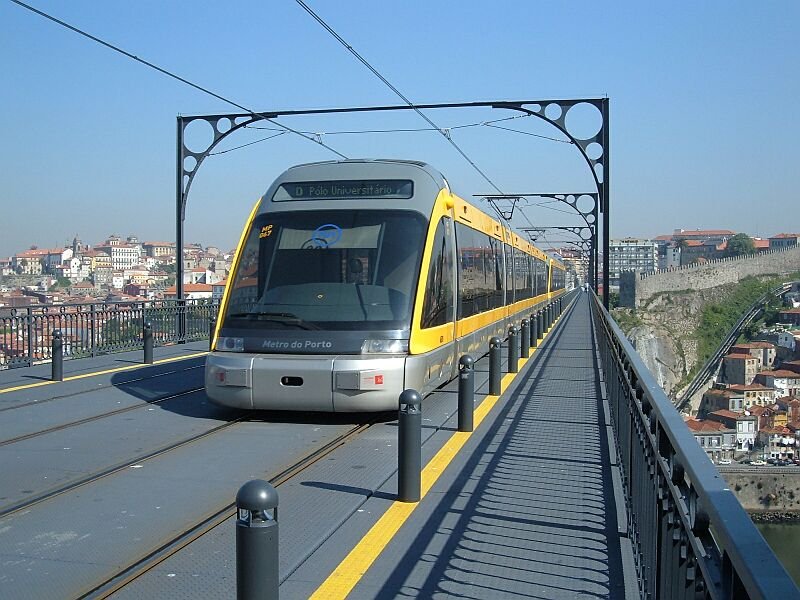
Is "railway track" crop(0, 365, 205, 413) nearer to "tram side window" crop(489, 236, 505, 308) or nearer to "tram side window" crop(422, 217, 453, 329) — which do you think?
"tram side window" crop(422, 217, 453, 329)

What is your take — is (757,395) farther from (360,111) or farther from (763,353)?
(360,111)

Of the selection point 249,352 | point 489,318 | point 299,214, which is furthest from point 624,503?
point 489,318

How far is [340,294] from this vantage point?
9.64m

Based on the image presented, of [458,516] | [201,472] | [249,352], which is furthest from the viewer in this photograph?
[249,352]

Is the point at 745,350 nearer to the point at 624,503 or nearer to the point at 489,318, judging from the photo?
the point at 489,318

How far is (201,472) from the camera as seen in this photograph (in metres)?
7.27

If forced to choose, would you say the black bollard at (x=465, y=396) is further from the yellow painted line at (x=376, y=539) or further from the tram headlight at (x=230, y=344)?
Result: the tram headlight at (x=230, y=344)

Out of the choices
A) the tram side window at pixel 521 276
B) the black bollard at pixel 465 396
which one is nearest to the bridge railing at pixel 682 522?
the black bollard at pixel 465 396

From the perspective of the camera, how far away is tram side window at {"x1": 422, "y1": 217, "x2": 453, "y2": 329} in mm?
10070

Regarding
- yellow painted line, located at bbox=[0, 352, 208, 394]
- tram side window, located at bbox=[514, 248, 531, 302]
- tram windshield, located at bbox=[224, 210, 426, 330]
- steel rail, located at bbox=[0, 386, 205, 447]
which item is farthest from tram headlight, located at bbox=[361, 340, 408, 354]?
tram side window, located at bbox=[514, 248, 531, 302]

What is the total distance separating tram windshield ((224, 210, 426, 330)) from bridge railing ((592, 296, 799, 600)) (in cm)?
408

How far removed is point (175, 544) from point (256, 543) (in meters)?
1.89

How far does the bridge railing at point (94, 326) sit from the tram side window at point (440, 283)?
25.5ft

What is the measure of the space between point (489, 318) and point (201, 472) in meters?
9.86
